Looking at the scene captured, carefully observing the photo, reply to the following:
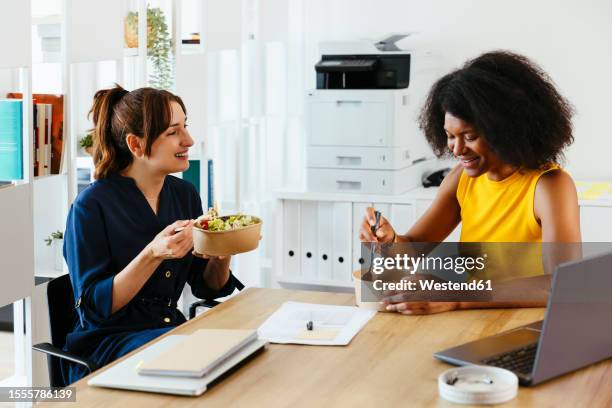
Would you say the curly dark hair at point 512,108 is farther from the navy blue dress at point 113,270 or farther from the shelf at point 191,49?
the shelf at point 191,49

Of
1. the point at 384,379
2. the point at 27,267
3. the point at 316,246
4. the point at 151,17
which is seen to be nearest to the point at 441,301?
the point at 384,379

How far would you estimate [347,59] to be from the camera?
161 inches

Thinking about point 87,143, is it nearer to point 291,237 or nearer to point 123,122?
point 123,122

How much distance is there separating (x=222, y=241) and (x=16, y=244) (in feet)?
2.88

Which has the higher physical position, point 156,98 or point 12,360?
point 156,98

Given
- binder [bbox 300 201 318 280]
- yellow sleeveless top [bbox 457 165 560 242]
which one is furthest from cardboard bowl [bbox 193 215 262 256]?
binder [bbox 300 201 318 280]

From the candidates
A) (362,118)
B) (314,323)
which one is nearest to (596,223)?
(362,118)

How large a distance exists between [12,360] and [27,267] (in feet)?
1.17

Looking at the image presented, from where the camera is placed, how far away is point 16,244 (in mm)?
2693

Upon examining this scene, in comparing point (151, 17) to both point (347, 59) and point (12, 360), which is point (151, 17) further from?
point (12, 360)

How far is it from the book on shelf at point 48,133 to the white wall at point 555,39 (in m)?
2.18

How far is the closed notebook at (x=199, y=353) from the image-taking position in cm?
164

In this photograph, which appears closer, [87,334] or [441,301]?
[441,301]

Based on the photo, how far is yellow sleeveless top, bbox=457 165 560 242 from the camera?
242cm
